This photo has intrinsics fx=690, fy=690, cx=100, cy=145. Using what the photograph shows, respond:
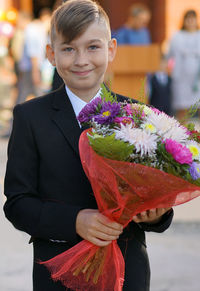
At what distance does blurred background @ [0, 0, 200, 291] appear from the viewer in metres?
4.46

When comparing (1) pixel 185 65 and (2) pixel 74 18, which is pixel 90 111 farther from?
(1) pixel 185 65

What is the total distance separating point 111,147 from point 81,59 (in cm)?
42

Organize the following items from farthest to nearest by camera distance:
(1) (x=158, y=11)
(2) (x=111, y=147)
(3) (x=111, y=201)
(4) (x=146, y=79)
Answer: (1) (x=158, y=11) → (4) (x=146, y=79) → (3) (x=111, y=201) → (2) (x=111, y=147)

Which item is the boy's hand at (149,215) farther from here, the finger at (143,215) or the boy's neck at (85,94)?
the boy's neck at (85,94)

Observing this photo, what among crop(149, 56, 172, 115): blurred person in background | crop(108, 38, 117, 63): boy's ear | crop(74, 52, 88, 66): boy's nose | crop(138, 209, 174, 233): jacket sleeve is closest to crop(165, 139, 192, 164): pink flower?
crop(138, 209, 174, 233): jacket sleeve

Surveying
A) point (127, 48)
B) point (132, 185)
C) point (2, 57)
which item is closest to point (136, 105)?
point (132, 185)

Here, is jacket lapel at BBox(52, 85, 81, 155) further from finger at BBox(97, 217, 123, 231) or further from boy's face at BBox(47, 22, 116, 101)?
finger at BBox(97, 217, 123, 231)

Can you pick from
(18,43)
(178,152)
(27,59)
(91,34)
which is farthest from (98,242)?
(18,43)

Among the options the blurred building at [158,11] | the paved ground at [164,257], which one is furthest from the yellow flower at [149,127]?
the blurred building at [158,11]

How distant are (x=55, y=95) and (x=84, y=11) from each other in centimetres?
29

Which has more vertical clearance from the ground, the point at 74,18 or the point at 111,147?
the point at 74,18

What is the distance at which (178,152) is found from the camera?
6.28 feet

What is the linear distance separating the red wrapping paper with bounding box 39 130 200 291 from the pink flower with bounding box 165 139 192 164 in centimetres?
7

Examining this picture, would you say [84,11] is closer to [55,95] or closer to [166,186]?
[55,95]
